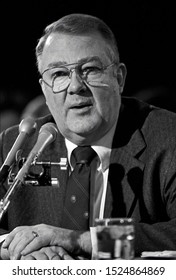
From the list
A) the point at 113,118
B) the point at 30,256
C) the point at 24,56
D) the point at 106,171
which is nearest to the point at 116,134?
the point at 113,118

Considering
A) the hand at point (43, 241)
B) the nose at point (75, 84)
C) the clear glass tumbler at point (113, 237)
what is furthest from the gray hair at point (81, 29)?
the clear glass tumbler at point (113, 237)

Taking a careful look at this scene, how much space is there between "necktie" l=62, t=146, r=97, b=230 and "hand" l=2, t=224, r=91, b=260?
10.2 inches

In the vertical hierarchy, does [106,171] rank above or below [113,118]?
below

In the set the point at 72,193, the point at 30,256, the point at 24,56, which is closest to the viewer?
the point at 30,256

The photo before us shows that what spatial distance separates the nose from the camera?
234 cm

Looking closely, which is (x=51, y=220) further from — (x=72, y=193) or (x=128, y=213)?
(x=128, y=213)

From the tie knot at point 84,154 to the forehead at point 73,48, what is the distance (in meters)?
0.44

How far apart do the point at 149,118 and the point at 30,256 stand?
1.08 m

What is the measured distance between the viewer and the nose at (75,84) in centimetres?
234

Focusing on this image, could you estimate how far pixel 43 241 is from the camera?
75.6 inches

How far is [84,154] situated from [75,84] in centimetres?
34
